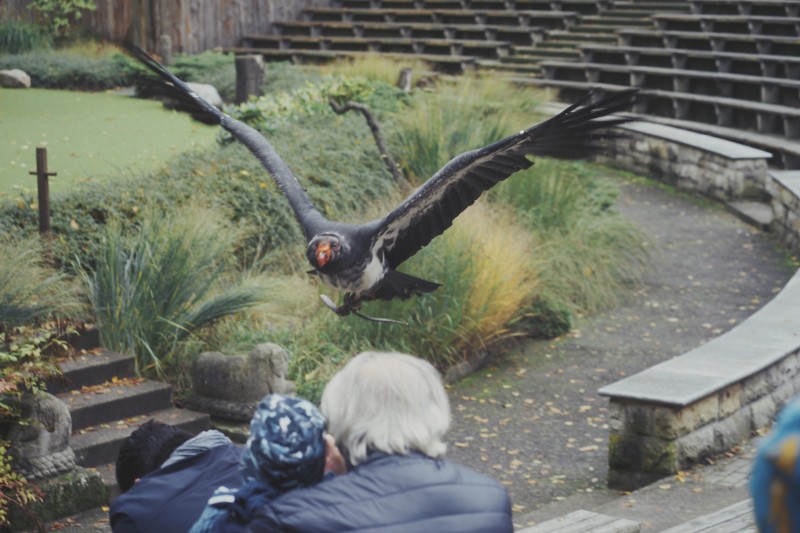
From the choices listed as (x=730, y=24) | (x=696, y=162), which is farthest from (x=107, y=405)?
(x=730, y=24)

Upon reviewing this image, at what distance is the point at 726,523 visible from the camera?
4434 mm

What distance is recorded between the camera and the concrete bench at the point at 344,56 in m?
18.2

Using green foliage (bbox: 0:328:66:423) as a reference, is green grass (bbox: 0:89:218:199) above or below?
above

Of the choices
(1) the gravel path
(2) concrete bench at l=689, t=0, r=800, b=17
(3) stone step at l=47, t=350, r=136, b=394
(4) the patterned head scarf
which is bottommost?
(1) the gravel path

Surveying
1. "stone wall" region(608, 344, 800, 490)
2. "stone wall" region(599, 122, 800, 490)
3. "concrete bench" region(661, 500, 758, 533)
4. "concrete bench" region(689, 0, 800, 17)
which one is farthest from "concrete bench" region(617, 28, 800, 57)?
"concrete bench" region(661, 500, 758, 533)

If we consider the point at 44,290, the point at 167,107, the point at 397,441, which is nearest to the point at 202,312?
the point at 44,290

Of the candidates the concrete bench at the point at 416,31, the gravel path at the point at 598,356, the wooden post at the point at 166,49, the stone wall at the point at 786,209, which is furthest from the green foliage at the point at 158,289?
the concrete bench at the point at 416,31

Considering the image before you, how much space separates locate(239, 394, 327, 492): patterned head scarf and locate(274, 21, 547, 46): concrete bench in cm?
1695

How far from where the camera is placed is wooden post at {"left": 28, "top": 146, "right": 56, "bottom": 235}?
6.90 metres

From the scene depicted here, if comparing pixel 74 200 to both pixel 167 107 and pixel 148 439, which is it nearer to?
Result: pixel 148 439

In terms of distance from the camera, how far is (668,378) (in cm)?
604

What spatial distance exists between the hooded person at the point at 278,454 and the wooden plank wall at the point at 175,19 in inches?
701

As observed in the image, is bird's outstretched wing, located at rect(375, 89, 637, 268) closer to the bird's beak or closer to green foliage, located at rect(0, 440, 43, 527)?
the bird's beak

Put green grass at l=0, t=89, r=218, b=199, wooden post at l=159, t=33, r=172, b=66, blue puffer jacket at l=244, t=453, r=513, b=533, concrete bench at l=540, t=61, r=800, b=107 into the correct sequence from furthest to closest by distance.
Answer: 1. wooden post at l=159, t=33, r=172, b=66
2. concrete bench at l=540, t=61, r=800, b=107
3. green grass at l=0, t=89, r=218, b=199
4. blue puffer jacket at l=244, t=453, r=513, b=533
